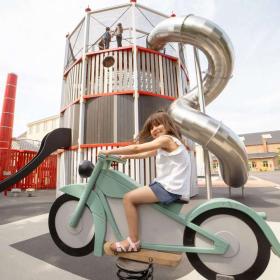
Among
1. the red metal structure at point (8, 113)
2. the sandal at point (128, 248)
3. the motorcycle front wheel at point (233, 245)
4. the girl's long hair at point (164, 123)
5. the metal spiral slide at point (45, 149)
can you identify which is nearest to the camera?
the motorcycle front wheel at point (233, 245)

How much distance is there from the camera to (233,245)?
173 cm

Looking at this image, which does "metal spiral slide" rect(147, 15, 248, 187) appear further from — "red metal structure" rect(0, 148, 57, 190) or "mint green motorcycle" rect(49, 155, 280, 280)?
"red metal structure" rect(0, 148, 57, 190)

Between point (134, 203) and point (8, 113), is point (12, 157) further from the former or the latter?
point (134, 203)

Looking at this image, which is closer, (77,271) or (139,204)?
(139,204)

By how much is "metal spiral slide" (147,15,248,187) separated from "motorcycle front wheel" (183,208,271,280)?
298 centimetres

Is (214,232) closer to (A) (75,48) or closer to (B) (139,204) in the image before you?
(B) (139,204)

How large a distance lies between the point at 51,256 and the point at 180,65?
8091mm

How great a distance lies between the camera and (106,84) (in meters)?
7.84

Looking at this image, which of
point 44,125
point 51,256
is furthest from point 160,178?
point 44,125

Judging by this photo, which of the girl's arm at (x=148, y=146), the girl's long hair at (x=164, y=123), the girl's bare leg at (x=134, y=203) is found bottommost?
the girl's bare leg at (x=134, y=203)

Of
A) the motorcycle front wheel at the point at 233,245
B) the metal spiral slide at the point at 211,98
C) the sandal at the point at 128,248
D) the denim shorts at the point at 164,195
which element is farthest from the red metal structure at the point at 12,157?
the motorcycle front wheel at the point at 233,245

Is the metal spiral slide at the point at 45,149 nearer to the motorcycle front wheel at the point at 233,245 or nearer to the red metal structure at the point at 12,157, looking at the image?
the red metal structure at the point at 12,157

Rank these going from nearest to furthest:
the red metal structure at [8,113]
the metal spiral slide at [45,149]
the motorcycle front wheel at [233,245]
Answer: the motorcycle front wheel at [233,245] < the metal spiral slide at [45,149] < the red metal structure at [8,113]

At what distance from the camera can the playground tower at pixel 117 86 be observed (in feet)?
24.4
